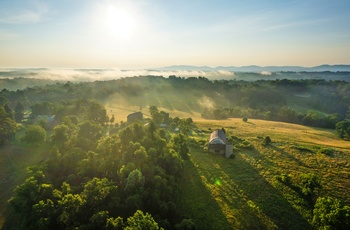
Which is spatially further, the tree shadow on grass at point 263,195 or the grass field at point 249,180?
the grass field at point 249,180

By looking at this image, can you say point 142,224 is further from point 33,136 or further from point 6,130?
point 6,130

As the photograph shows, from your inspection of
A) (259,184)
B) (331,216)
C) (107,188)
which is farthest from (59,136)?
(331,216)

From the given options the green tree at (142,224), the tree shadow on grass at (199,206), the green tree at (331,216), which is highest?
the green tree at (142,224)

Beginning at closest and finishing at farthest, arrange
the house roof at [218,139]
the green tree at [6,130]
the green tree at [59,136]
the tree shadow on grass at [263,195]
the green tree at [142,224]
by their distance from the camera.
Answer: the green tree at [142,224] < the tree shadow on grass at [263,195] < the green tree at [59,136] < the house roof at [218,139] < the green tree at [6,130]

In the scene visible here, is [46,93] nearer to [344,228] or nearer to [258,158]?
[258,158]

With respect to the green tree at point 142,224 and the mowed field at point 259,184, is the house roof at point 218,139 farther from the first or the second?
the green tree at point 142,224

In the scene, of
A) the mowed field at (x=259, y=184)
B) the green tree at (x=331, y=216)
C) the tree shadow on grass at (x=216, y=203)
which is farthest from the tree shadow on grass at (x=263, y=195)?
the green tree at (x=331, y=216)

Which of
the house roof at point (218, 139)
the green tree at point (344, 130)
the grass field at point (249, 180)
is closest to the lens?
the grass field at point (249, 180)

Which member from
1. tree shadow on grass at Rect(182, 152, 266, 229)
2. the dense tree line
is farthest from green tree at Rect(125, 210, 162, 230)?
tree shadow on grass at Rect(182, 152, 266, 229)
